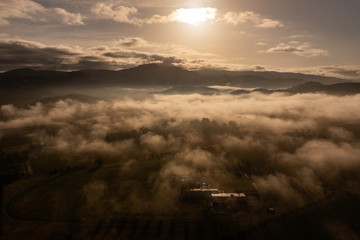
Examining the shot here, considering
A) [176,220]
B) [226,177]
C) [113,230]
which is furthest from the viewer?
[226,177]

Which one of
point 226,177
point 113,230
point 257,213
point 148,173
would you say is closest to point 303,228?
point 257,213

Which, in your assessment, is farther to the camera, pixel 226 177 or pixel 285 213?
pixel 226 177

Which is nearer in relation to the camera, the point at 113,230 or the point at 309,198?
the point at 113,230

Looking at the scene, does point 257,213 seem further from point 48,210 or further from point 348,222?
point 48,210

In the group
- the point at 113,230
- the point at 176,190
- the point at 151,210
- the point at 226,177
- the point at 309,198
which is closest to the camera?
the point at 113,230

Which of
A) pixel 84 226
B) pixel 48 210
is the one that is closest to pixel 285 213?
pixel 84 226

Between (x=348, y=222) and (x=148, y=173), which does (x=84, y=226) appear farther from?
(x=348, y=222)

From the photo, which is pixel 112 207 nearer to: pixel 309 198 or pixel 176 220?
pixel 176 220

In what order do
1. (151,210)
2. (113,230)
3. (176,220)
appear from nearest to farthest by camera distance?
(113,230)
(176,220)
(151,210)

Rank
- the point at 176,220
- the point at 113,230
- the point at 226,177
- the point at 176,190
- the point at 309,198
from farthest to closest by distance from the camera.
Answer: the point at 226,177 < the point at 176,190 < the point at 309,198 < the point at 176,220 < the point at 113,230
